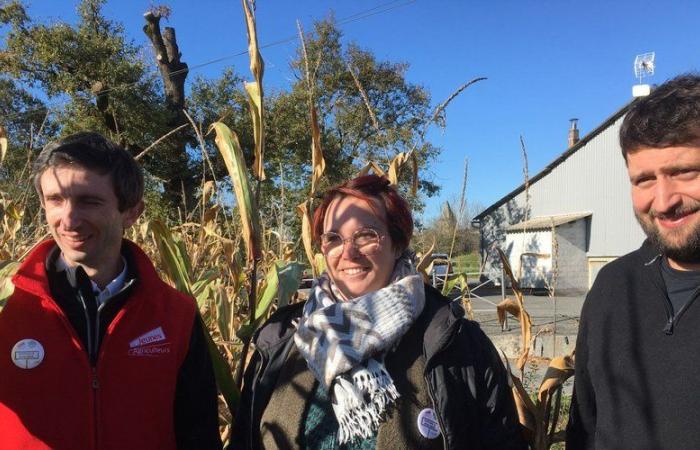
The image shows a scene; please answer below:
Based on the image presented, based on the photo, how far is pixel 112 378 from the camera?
125cm

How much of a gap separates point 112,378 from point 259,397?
37 centimetres

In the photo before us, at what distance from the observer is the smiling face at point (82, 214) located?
1.26 m

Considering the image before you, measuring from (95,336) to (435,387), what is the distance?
0.81m

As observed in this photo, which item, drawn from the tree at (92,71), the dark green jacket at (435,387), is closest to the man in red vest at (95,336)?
the dark green jacket at (435,387)

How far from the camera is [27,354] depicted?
3.96 feet

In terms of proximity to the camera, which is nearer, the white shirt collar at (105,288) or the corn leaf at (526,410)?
the white shirt collar at (105,288)

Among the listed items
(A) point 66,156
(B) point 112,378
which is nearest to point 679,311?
(B) point 112,378

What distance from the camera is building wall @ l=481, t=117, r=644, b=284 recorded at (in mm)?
19922

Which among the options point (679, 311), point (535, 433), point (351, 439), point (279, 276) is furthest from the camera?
Result: point (279, 276)

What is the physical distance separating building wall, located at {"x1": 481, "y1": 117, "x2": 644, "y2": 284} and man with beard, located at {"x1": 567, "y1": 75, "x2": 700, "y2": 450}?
1857cm

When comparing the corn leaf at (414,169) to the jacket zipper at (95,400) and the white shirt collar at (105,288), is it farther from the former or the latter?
the jacket zipper at (95,400)

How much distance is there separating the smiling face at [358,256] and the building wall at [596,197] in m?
18.5

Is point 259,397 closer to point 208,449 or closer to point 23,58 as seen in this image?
point 208,449

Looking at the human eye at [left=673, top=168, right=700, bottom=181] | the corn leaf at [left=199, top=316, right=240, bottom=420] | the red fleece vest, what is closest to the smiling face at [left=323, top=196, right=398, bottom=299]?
the corn leaf at [left=199, top=316, right=240, bottom=420]
